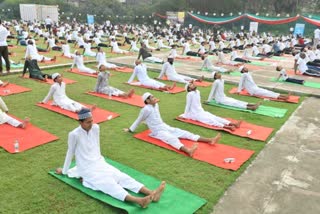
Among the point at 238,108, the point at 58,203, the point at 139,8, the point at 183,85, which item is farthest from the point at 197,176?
the point at 139,8

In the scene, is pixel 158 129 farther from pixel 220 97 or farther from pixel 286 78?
pixel 286 78

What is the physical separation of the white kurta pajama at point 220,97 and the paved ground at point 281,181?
5.26 ft

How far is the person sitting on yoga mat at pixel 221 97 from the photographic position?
7.95m

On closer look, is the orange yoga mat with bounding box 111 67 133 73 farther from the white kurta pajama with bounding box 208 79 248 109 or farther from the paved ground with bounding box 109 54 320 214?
the paved ground with bounding box 109 54 320 214

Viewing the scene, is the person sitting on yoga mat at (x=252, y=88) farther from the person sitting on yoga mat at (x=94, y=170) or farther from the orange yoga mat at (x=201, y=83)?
the person sitting on yoga mat at (x=94, y=170)

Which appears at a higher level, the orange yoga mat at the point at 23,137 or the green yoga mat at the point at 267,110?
the green yoga mat at the point at 267,110

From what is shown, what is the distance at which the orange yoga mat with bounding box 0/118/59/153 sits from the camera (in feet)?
17.3

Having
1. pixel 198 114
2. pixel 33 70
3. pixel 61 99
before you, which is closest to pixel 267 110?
pixel 198 114

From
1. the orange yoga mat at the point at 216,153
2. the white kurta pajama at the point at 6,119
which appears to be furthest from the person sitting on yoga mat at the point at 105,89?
the white kurta pajama at the point at 6,119

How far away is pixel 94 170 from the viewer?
13.1 ft

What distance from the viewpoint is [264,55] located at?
1848cm

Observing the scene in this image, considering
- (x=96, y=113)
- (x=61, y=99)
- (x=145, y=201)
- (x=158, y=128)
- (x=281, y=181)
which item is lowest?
(x=281, y=181)

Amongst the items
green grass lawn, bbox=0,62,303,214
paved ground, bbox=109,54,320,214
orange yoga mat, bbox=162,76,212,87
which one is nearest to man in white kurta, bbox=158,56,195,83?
orange yoga mat, bbox=162,76,212,87

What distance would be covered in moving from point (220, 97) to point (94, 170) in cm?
510
